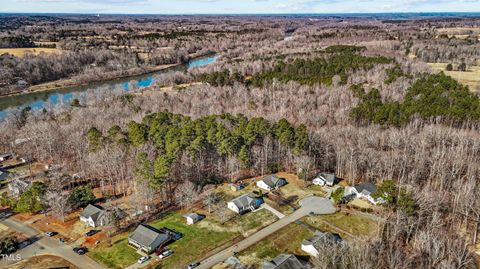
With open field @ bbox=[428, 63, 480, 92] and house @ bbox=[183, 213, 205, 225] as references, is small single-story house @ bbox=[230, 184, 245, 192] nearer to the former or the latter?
house @ bbox=[183, 213, 205, 225]

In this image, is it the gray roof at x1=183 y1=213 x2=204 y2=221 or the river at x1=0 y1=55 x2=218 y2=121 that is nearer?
the gray roof at x1=183 y1=213 x2=204 y2=221

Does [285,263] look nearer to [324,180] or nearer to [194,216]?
[194,216]

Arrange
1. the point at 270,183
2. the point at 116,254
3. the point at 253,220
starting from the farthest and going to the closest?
1. the point at 270,183
2. the point at 253,220
3. the point at 116,254

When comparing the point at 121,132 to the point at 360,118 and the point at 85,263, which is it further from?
the point at 360,118

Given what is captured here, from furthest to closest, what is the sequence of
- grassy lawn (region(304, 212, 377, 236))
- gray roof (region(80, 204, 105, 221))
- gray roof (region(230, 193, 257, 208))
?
gray roof (region(230, 193, 257, 208)), gray roof (region(80, 204, 105, 221)), grassy lawn (region(304, 212, 377, 236))

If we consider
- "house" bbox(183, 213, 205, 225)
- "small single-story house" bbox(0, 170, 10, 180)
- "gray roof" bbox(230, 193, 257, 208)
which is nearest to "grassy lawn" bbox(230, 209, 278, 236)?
"gray roof" bbox(230, 193, 257, 208)

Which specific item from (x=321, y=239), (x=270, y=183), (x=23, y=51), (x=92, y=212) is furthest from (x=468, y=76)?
(x=23, y=51)
